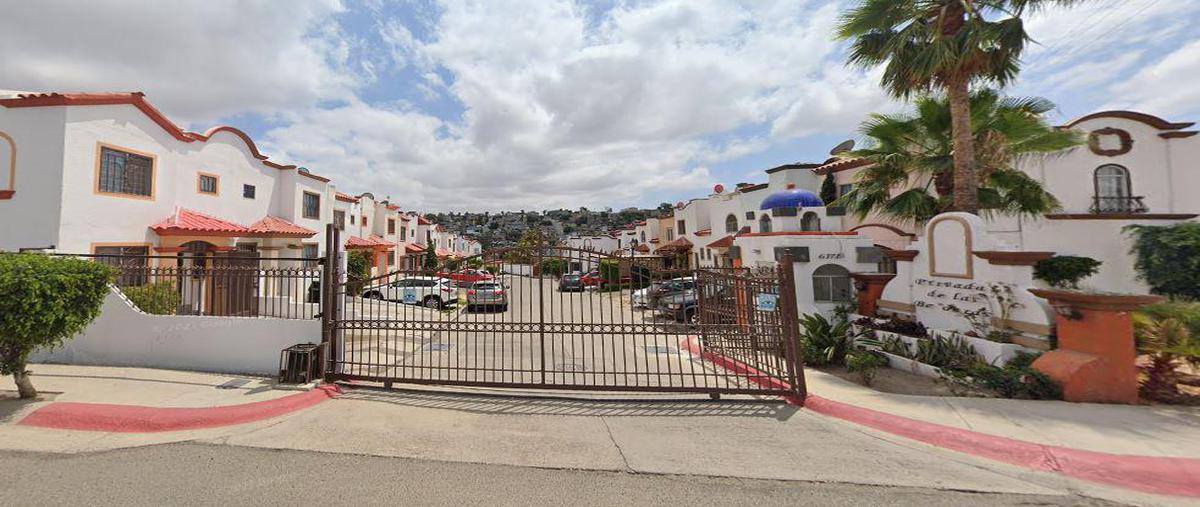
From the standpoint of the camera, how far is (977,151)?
1006 cm

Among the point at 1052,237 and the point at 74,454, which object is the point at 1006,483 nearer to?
the point at 74,454

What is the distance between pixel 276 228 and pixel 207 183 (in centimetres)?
244

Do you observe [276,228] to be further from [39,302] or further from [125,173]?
[39,302]

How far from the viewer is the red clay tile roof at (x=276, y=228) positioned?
15352 mm

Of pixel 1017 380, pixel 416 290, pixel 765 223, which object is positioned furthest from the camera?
pixel 765 223

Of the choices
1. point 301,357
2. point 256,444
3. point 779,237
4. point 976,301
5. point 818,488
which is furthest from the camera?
point 779,237

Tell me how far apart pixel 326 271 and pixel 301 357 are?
1305mm

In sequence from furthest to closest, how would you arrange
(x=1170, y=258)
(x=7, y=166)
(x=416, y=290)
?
(x=416, y=290) → (x=1170, y=258) → (x=7, y=166)

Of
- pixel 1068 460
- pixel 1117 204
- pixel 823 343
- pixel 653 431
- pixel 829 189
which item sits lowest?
pixel 1068 460

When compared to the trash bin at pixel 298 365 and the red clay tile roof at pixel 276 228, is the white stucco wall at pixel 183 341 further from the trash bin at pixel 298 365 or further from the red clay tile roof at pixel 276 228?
the red clay tile roof at pixel 276 228

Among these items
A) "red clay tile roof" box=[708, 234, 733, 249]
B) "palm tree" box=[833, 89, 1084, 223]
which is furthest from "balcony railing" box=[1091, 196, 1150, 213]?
"red clay tile roof" box=[708, 234, 733, 249]

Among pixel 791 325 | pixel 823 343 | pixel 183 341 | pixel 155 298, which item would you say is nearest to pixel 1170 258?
pixel 823 343

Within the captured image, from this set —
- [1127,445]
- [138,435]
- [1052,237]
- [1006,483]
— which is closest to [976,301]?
[1127,445]

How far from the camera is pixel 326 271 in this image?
267 inches
